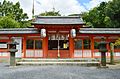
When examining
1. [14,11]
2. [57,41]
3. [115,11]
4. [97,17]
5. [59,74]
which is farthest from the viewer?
[14,11]

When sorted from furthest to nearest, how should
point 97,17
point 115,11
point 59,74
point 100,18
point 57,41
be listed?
1. point 97,17
2. point 100,18
3. point 115,11
4. point 57,41
5. point 59,74

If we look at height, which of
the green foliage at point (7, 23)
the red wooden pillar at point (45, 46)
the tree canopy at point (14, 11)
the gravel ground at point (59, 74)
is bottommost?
the gravel ground at point (59, 74)

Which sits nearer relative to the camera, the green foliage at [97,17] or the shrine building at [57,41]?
the shrine building at [57,41]

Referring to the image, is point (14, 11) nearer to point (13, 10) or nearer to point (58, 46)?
point (13, 10)

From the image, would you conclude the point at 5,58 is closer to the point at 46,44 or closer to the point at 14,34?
the point at 14,34

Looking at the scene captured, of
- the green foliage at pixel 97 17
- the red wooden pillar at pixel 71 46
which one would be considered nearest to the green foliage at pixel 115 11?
the red wooden pillar at pixel 71 46

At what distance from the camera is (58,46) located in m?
29.4

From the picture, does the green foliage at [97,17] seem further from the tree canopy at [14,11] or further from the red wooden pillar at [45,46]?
the red wooden pillar at [45,46]

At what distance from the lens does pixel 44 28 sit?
1128 inches

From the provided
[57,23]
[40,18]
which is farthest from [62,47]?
[40,18]

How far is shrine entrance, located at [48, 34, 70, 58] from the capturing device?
29.2 m

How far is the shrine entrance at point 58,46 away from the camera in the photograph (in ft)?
96.0

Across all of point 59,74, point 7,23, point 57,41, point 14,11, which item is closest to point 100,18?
point 7,23

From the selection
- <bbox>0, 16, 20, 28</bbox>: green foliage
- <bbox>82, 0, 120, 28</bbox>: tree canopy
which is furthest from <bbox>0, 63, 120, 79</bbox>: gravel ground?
<bbox>0, 16, 20, 28</bbox>: green foliage
